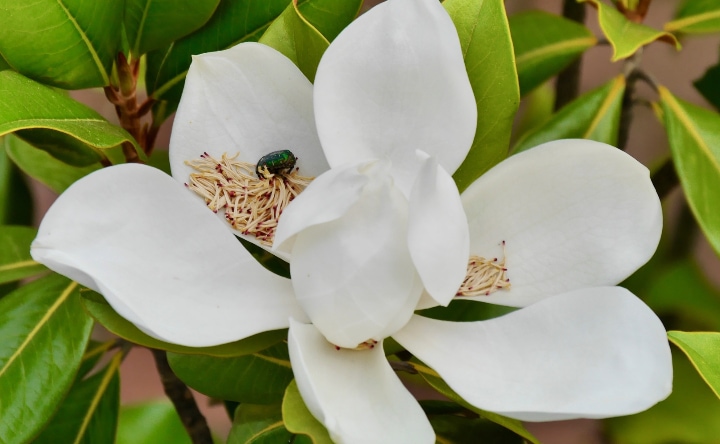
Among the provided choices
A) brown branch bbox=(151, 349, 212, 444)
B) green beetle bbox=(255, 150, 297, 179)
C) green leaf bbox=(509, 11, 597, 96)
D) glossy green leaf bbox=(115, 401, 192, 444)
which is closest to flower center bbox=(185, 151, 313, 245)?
green beetle bbox=(255, 150, 297, 179)

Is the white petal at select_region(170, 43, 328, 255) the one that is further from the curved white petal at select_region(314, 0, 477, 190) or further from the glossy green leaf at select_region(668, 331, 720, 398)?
the glossy green leaf at select_region(668, 331, 720, 398)

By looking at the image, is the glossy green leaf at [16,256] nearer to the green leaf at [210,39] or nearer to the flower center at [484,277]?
the green leaf at [210,39]

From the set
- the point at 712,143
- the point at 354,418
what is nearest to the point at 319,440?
the point at 354,418

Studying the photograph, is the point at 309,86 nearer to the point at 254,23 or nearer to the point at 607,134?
the point at 254,23

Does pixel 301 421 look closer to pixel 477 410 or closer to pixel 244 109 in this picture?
pixel 477 410

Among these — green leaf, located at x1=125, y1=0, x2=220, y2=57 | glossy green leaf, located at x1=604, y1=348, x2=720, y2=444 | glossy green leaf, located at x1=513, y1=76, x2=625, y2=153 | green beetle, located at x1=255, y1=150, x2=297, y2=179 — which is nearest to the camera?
green beetle, located at x1=255, y1=150, x2=297, y2=179

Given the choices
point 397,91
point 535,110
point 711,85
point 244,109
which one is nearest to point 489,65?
point 397,91
